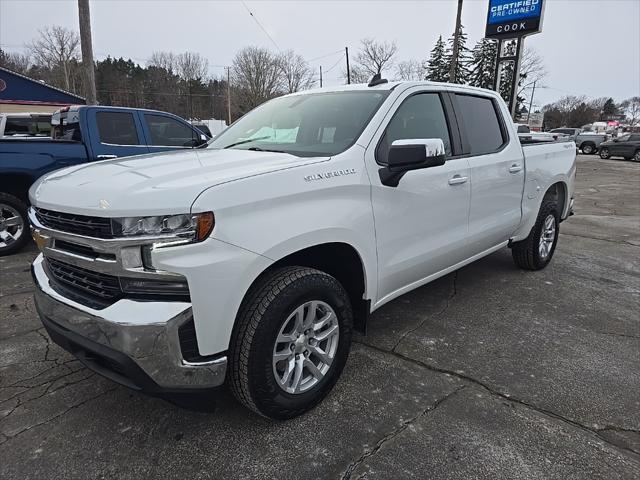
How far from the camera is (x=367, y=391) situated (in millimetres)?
2736

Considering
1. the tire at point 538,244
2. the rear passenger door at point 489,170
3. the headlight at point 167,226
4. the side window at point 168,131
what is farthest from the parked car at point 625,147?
the headlight at point 167,226

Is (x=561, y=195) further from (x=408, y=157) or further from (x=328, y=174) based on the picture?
(x=328, y=174)

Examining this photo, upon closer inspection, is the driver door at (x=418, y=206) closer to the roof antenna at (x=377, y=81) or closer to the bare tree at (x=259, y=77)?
the roof antenna at (x=377, y=81)

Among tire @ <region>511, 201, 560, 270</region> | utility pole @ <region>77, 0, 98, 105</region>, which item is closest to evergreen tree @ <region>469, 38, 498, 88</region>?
utility pole @ <region>77, 0, 98, 105</region>

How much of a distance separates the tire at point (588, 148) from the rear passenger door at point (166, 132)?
35067mm

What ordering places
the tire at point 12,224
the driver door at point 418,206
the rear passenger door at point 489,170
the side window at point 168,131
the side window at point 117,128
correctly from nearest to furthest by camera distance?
the driver door at point 418,206, the rear passenger door at point 489,170, the tire at point 12,224, the side window at point 117,128, the side window at point 168,131

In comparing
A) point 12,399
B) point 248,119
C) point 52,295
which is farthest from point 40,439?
point 248,119

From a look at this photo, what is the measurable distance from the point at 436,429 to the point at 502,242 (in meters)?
2.51

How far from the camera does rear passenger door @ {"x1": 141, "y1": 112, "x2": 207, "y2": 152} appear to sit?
269 inches

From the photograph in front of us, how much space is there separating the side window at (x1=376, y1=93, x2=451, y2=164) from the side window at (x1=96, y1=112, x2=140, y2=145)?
16.2 ft

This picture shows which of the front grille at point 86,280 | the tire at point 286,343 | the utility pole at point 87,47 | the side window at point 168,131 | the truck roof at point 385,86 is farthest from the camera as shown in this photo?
the utility pole at point 87,47

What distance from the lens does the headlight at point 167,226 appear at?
188cm

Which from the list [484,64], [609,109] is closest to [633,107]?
[609,109]

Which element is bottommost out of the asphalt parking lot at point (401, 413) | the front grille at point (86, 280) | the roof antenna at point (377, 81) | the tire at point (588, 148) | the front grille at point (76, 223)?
the tire at point (588, 148)
